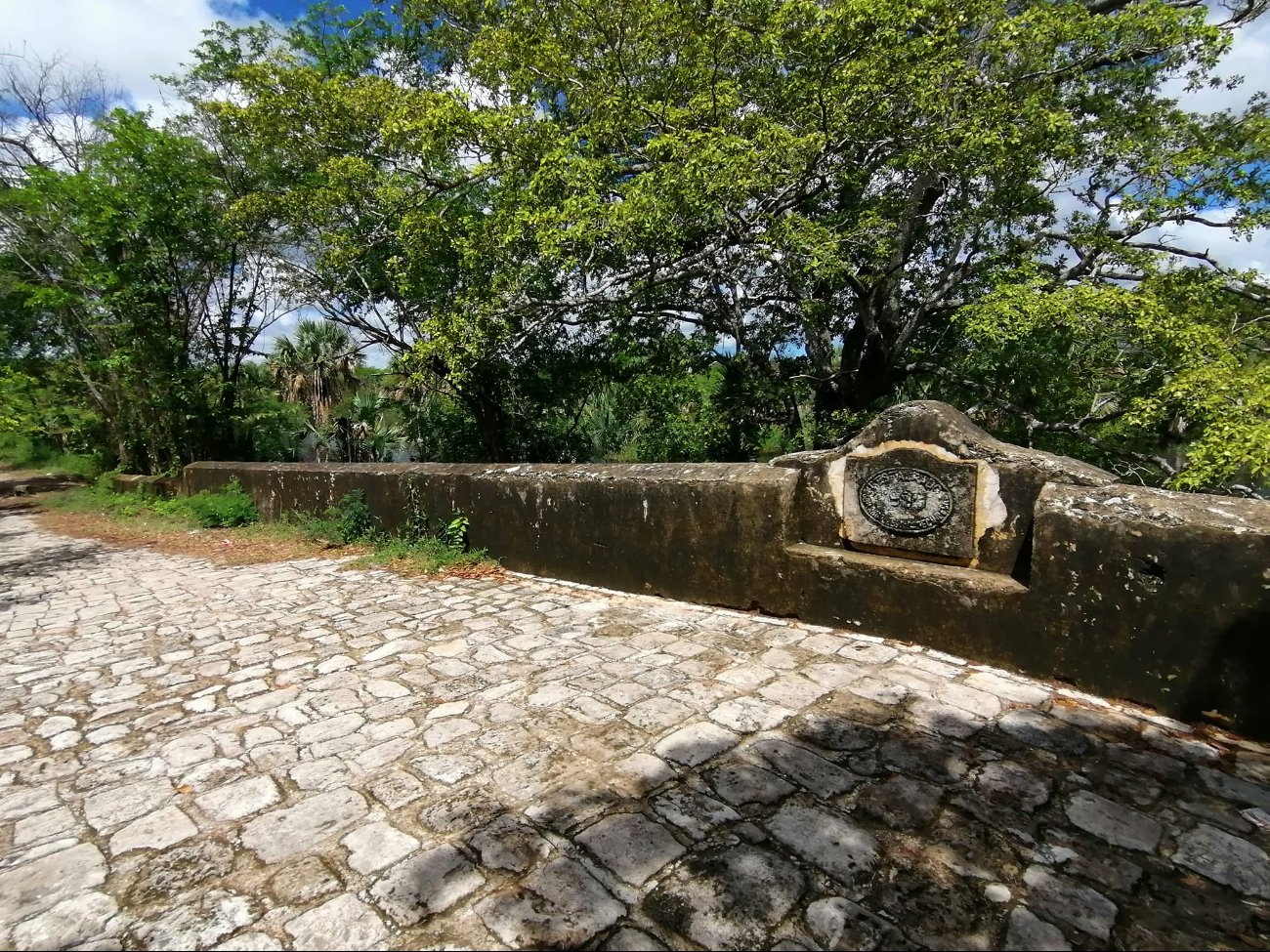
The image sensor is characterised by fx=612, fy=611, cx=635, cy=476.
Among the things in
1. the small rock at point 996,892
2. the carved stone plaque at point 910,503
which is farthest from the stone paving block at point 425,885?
the carved stone plaque at point 910,503

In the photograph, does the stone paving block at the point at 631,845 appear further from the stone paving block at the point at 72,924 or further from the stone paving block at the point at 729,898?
the stone paving block at the point at 72,924

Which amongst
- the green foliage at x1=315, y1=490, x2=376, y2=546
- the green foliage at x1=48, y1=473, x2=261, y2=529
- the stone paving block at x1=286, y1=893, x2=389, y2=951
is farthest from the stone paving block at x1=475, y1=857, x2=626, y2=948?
the green foliage at x1=48, y1=473, x2=261, y2=529

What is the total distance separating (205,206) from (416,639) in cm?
1185

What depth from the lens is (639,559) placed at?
4.83 metres

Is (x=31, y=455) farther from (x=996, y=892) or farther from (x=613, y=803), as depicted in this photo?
(x=996, y=892)

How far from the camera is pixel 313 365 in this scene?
669 inches

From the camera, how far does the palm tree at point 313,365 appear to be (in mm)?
16938

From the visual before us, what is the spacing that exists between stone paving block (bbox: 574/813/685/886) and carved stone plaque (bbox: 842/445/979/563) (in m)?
2.33

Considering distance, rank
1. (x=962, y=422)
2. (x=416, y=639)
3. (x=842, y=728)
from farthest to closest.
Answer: (x=416, y=639) → (x=962, y=422) → (x=842, y=728)

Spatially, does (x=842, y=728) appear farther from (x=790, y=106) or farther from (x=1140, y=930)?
(x=790, y=106)

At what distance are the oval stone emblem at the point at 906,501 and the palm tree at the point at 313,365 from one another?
16.3 metres

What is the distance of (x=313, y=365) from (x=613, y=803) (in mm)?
17755

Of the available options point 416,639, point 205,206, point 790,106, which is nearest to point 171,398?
point 205,206

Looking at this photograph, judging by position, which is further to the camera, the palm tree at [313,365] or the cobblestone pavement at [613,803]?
the palm tree at [313,365]
